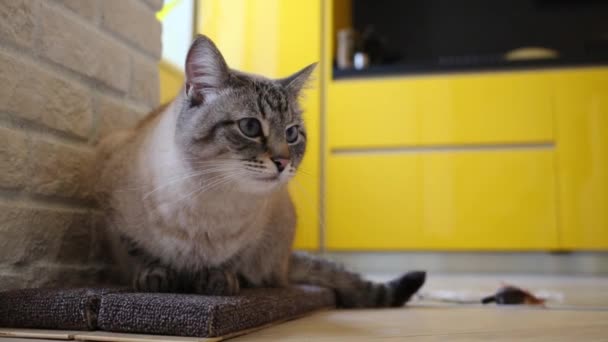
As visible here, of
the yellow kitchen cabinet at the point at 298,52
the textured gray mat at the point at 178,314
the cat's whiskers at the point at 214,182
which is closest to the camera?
the textured gray mat at the point at 178,314

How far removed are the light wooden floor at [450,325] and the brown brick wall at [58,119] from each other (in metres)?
0.53

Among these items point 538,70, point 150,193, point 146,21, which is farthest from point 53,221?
point 538,70

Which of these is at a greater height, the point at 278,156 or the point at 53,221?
the point at 278,156

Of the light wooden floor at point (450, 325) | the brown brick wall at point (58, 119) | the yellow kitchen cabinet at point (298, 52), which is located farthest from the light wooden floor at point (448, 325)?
the yellow kitchen cabinet at point (298, 52)

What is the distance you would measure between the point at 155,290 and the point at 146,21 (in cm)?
83

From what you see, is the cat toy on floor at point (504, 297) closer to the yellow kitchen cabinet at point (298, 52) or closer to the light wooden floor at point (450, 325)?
the light wooden floor at point (450, 325)

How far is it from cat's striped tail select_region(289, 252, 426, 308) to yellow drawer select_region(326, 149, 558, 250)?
2062 millimetres

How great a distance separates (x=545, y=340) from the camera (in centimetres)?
101

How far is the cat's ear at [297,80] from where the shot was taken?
4.25 ft

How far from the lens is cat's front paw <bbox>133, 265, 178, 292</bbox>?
3.87 feet

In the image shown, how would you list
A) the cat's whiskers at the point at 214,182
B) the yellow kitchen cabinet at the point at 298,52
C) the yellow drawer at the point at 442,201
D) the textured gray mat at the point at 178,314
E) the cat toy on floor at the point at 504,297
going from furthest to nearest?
the yellow drawer at the point at 442,201 < the yellow kitchen cabinet at the point at 298,52 < the cat toy on floor at the point at 504,297 < the cat's whiskers at the point at 214,182 < the textured gray mat at the point at 178,314

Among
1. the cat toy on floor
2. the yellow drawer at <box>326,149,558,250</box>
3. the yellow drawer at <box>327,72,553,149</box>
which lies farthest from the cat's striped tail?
the yellow drawer at <box>327,72,553,149</box>

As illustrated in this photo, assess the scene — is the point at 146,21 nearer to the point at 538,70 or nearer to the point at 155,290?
the point at 155,290

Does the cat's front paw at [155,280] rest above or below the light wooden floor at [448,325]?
above
